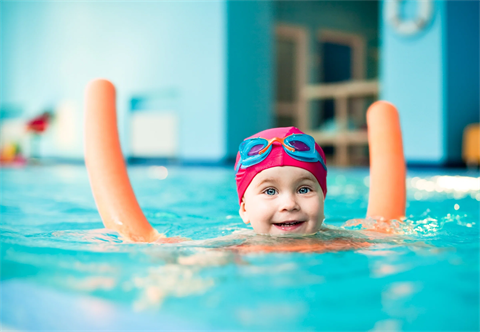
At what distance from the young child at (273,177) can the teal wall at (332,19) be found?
38.6 ft

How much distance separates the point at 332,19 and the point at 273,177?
45.0ft

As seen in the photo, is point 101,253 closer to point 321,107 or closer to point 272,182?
point 272,182

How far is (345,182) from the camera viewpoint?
21.8ft

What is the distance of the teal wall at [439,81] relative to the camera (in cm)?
810

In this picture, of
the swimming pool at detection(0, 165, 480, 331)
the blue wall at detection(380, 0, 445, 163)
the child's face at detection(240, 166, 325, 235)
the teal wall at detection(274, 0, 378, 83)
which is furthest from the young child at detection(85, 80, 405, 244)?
the teal wall at detection(274, 0, 378, 83)

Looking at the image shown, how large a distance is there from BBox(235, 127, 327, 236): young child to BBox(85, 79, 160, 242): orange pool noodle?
55 centimetres

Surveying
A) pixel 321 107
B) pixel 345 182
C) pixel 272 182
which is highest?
pixel 321 107

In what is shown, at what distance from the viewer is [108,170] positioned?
2.70 m

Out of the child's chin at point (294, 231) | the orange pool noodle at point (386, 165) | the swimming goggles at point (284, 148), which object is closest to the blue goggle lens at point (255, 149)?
the swimming goggles at point (284, 148)

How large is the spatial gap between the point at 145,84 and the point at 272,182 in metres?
10.1

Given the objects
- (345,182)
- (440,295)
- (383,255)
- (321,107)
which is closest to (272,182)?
(383,255)

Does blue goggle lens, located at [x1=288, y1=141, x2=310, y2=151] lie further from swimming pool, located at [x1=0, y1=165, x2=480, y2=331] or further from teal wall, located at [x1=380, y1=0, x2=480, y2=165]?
teal wall, located at [x1=380, y1=0, x2=480, y2=165]

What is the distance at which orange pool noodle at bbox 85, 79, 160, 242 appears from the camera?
2.58 m

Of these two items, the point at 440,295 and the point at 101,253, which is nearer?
the point at 440,295
